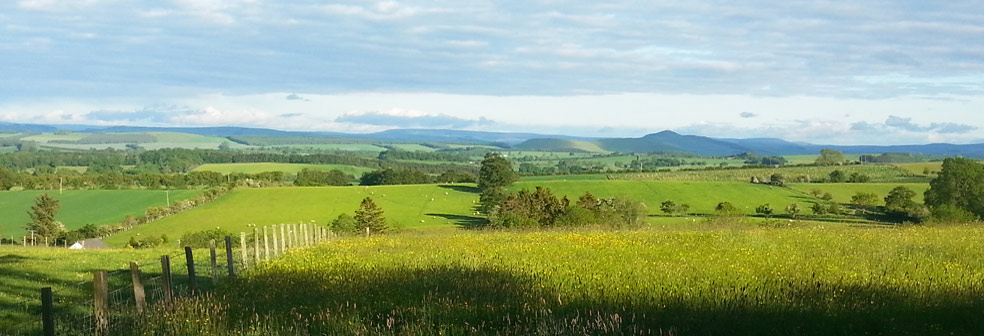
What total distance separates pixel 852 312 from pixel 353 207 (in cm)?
9115

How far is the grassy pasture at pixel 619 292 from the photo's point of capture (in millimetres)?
9445

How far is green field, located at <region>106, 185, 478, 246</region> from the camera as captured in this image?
8506 centimetres

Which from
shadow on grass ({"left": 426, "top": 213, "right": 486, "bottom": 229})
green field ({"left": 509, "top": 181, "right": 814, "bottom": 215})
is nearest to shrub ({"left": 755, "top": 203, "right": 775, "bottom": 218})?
green field ({"left": 509, "top": 181, "right": 814, "bottom": 215})

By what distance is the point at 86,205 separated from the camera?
108m

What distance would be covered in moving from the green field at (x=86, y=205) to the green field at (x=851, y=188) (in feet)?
289

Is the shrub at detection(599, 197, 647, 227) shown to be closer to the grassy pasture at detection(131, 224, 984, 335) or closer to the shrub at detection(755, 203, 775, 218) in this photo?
the shrub at detection(755, 203, 775, 218)

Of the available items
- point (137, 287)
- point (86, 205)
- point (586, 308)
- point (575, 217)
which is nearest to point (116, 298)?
point (137, 287)

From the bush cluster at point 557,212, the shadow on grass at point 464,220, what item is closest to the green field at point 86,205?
the shadow on grass at point 464,220

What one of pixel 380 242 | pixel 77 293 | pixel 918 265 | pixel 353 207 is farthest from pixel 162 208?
pixel 918 265

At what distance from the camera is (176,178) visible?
138750 mm

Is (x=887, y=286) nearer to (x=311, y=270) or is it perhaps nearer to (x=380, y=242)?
(x=311, y=270)

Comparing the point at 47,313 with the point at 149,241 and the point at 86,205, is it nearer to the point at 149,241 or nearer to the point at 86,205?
the point at 149,241

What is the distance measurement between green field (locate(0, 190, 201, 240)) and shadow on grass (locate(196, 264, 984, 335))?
90.0 meters

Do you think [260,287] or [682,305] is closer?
[682,305]
